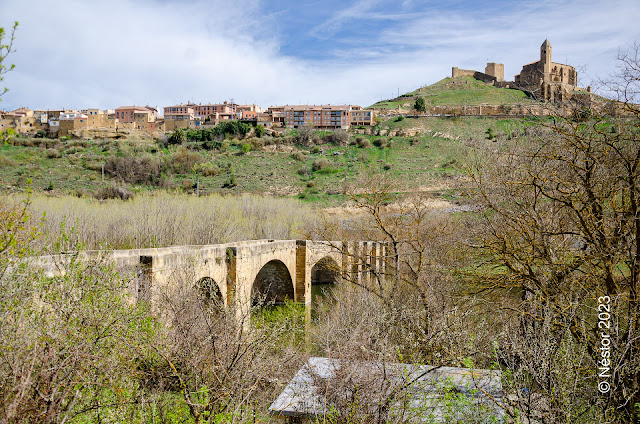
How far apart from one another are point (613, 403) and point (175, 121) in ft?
255

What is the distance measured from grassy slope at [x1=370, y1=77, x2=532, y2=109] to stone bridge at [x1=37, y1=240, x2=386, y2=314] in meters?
63.4

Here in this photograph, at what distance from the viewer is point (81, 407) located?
15.9 ft

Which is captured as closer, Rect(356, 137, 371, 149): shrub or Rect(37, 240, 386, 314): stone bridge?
Rect(37, 240, 386, 314): stone bridge

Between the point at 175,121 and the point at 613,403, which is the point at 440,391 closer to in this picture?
the point at 613,403

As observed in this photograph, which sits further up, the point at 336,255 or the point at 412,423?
the point at 412,423

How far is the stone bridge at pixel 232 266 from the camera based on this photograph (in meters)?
9.21

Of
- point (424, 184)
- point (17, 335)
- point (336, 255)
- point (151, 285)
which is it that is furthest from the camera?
point (424, 184)

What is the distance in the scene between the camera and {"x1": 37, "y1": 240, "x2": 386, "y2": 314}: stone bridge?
30.2 feet

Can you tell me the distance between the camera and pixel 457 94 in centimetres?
8725

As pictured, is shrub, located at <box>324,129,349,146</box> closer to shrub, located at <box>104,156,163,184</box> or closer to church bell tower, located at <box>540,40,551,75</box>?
shrub, located at <box>104,156,163,184</box>

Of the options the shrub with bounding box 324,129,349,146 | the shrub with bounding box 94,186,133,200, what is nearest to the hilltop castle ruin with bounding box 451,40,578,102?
the shrub with bounding box 324,129,349,146

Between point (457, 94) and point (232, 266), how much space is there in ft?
266

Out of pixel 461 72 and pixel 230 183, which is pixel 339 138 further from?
pixel 461 72

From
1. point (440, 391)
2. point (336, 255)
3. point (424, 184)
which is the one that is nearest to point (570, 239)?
point (440, 391)
